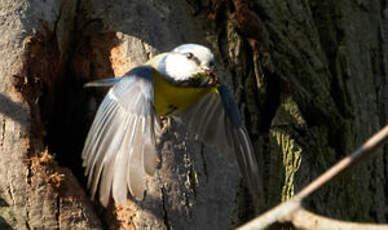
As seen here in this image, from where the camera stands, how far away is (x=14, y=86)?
232cm

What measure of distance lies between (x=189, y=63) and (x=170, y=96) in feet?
0.56

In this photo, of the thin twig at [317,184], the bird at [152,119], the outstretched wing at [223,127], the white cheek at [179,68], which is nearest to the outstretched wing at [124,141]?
the bird at [152,119]

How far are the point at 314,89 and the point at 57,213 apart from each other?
1.28 metres

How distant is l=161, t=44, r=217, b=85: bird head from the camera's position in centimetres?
240

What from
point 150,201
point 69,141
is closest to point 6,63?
point 69,141

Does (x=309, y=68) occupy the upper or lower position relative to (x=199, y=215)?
upper

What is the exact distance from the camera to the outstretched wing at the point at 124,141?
197 cm

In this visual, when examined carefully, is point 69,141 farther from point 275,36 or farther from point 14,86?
point 275,36

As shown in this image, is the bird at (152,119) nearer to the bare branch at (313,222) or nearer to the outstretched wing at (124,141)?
the outstretched wing at (124,141)

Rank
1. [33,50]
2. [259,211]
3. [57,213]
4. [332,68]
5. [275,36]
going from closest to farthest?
1. [57,213]
2. [33,50]
3. [259,211]
4. [275,36]
5. [332,68]

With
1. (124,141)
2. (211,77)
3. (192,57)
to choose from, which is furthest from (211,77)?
(124,141)

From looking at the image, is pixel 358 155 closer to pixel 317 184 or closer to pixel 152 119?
pixel 317 184

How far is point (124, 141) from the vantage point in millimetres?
2129

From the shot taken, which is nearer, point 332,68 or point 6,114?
point 6,114
